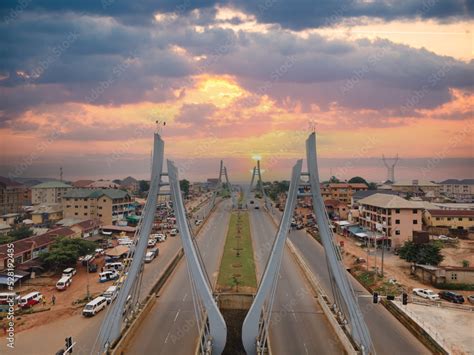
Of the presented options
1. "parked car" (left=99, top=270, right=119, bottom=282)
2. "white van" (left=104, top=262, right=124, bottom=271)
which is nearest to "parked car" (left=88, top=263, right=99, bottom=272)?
"white van" (left=104, top=262, right=124, bottom=271)

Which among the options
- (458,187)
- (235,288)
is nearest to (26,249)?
(235,288)

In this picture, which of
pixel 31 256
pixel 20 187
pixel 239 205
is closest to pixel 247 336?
pixel 31 256

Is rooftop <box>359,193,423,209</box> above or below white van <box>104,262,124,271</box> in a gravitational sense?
above

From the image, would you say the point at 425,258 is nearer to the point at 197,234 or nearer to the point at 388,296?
the point at 388,296

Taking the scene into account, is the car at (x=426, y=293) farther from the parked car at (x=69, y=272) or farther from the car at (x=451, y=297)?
the parked car at (x=69, y=272)

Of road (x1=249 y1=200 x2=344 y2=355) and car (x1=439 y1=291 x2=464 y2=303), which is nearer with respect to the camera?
road (x1=249 y1=200 x2=344 y2=355)

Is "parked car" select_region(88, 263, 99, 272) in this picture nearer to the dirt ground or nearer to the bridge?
the dirt ground
